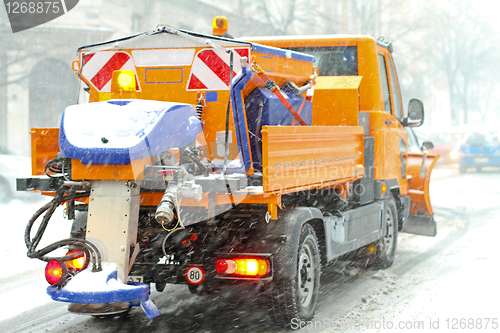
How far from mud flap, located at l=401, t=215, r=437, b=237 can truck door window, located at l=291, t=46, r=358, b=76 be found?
8.88 feet

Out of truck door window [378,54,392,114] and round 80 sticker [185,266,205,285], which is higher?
truck door window [378,54,392,114]

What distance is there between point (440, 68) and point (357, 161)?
1547 inches

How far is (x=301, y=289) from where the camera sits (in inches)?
198

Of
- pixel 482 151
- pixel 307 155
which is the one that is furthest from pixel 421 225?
pixel 482 151

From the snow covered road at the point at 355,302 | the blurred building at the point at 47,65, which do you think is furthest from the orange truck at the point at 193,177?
the blurred building at the point at 47,65

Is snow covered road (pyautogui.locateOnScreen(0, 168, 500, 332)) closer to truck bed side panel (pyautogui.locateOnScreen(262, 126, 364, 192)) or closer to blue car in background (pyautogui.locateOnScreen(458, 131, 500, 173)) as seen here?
truck bed side panel (pyautogui.locateOnScreen(262, 126, 364, 192))

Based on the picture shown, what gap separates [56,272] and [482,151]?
770 inches

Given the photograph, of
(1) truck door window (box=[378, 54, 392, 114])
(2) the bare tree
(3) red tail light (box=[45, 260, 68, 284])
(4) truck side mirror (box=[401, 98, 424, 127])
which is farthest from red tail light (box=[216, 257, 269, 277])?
(2) the bare tree

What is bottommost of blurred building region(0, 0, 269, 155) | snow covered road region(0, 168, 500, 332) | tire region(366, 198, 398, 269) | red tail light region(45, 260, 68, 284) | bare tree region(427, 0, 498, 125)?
snow covered road region(0, 168, 500, 332)

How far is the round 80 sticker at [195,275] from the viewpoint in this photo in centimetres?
459

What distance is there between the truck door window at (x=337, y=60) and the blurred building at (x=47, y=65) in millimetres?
11017

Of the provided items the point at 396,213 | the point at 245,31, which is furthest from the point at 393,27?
the point at 396,213

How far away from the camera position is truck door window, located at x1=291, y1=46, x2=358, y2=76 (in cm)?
725

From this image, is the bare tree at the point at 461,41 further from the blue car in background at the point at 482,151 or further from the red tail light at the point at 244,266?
the red tail light at the point at 244,266
